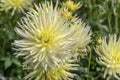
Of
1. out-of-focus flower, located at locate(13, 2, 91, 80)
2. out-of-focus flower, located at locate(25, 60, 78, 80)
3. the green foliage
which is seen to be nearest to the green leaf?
the green foliage

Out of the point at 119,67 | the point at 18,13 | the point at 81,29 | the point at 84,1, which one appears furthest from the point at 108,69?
the point at 84,1

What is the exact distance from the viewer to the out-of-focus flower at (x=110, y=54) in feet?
6.13

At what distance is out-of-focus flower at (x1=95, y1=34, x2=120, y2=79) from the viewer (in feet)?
6.13

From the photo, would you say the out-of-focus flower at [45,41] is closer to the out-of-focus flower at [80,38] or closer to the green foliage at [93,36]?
the out-of-focus flower at [80,38]

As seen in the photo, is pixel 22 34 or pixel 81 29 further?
pixel 81 29

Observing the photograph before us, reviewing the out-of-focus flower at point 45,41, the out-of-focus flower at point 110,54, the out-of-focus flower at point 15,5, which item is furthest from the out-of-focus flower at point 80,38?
the out-of-focus flower at point 15,5

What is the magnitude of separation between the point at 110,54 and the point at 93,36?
0.25 meters

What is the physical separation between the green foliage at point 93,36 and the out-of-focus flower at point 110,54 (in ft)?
0.40

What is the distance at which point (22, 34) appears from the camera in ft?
4.98

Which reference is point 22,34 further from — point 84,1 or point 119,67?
point 84,1

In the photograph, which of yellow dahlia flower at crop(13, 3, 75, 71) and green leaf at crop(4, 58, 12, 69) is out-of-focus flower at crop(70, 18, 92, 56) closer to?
yellow dahlia flower at crop(13, 3, 75, 71)

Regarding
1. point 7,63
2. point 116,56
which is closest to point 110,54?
point 116,56

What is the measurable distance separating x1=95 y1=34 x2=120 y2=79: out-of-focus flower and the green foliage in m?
0.12

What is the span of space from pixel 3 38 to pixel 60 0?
1.80ft
